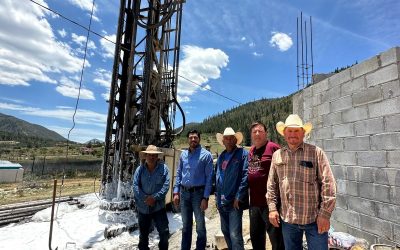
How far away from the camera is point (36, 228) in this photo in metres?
5.69

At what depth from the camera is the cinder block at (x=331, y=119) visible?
4.49 meters

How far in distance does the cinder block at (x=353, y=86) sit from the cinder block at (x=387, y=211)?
1.60m

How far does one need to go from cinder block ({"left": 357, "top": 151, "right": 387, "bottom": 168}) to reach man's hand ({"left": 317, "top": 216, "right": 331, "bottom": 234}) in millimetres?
1809

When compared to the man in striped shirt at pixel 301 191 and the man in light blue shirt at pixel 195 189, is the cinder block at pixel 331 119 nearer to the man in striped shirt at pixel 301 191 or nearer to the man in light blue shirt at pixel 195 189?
the man in striped shirt at pixel 301 191

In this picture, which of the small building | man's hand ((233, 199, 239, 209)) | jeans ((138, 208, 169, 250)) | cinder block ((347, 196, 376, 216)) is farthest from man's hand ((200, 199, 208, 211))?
the small building

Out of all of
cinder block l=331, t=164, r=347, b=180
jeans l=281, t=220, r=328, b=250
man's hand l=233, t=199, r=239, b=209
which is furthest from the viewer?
cinder block l=331, t=164, r=347, b=180

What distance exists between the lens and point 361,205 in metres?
3.98

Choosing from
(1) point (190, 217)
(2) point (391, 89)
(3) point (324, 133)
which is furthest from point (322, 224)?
(3) point (324, 133)

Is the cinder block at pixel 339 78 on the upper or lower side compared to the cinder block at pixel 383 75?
Result: upper

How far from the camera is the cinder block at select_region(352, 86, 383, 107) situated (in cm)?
375

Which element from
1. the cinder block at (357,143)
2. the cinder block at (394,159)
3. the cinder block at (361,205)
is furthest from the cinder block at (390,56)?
the cinder block at (361,205)

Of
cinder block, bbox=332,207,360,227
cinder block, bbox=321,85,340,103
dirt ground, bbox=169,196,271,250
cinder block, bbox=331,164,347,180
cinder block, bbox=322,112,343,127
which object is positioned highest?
cinder block, bbox=321,85,340,103

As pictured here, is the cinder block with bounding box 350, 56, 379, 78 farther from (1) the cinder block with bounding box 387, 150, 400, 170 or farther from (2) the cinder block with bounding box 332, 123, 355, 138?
(1) the cinder block with bounding box 387, 150, 400, 170

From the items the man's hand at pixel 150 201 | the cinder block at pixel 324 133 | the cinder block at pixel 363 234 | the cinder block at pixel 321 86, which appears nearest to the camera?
the cinder block at pixel 363 234
